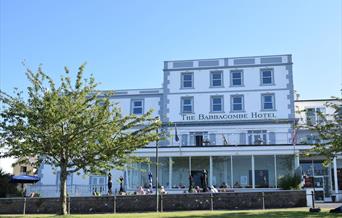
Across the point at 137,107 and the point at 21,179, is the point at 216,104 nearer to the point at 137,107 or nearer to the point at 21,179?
the point at 137,107

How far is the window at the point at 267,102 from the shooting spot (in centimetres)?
3728

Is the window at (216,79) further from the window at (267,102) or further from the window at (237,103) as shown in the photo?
the window at (267,102)

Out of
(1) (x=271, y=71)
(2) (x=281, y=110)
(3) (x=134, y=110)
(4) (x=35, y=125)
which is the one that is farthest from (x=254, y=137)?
(4) (x=35, y=125)

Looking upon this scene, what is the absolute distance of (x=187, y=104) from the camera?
1521 inches

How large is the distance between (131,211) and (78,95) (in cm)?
743

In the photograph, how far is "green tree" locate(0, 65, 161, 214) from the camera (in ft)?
60.7

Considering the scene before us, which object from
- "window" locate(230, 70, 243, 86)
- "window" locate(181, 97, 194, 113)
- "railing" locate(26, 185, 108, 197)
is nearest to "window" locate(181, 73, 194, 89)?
"window" locate(181, 97, 194, 113)

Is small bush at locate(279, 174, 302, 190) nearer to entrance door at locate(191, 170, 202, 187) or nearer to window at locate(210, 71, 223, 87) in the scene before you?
entrance door at locate(191, 170, 202, 187)

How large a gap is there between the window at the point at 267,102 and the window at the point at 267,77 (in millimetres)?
1100

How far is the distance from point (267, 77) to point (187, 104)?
6.95 metres

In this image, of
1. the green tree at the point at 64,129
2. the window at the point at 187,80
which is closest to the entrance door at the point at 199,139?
the window at the point at 187,80

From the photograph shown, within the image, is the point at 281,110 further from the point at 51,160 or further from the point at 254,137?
the point at 51,160

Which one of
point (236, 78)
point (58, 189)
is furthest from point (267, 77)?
point (58, 189)

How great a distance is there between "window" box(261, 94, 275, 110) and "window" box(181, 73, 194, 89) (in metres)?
6.02
